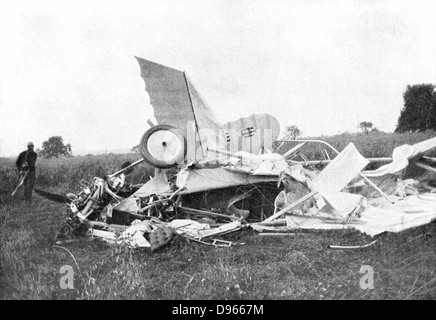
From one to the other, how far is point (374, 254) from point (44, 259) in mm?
4022

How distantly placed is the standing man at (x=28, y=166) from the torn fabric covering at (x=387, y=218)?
5.19 m

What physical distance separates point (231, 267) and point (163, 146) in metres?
2.37

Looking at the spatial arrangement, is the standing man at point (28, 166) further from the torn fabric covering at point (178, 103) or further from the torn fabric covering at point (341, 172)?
the torn fabric covering at point (341, 172)

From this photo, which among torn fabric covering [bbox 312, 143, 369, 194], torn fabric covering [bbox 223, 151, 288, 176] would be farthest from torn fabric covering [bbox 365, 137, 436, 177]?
torn fabric covering [bbox 223, 151, 288, 176]

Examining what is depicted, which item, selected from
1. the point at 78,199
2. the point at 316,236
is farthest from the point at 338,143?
the point at 78,199

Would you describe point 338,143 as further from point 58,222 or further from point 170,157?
point 58,222

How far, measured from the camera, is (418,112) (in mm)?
9273

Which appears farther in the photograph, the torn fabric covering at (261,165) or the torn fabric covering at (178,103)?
the torn fabric covering at (178,103)

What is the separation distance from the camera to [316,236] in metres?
5.35

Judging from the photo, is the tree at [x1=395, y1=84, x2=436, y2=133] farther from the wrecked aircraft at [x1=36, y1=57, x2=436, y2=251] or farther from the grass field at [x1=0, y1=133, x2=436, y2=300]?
the grass field at [x1=0, y1=133, x2=436, y2=300]

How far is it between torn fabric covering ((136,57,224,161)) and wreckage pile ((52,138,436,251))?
61cm

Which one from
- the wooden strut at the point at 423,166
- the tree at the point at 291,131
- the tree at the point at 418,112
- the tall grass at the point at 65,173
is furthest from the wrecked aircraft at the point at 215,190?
the tall grass at the point at 65,173

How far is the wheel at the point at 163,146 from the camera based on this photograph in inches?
240

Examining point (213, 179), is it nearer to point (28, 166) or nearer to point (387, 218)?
point (387, 218)
